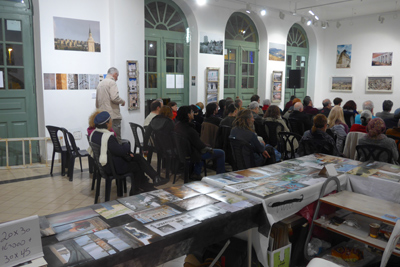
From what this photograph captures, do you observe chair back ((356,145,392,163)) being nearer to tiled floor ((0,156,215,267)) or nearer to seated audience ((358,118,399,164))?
seated audience ((358,118,399,164))

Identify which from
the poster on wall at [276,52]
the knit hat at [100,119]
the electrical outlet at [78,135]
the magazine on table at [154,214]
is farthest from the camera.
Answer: the poster on wall at [276,52]

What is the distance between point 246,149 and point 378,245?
2.30 meters

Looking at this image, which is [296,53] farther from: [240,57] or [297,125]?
[297,125]

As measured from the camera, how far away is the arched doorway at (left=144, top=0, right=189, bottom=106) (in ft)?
26.6

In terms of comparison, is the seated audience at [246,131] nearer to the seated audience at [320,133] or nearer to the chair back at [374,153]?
the seated audience at [320,133]

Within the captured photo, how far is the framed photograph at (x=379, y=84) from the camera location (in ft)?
36.9

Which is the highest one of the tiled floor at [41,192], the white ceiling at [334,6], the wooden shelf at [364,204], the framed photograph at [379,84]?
the white ceiling at [334,6]

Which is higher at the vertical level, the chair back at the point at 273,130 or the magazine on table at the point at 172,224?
the chair back at the point at 273,130

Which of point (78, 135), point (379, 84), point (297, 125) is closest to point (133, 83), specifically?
point (78, 135)

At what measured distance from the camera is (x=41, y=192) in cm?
495

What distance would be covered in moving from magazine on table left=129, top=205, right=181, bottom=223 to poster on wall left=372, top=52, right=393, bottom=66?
11465 mm

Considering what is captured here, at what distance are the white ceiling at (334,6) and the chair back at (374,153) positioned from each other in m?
6.44

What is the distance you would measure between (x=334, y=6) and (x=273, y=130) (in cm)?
702

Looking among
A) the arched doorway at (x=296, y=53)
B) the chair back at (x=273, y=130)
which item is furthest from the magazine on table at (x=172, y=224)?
the arched doorway at (x=296, y=53)
